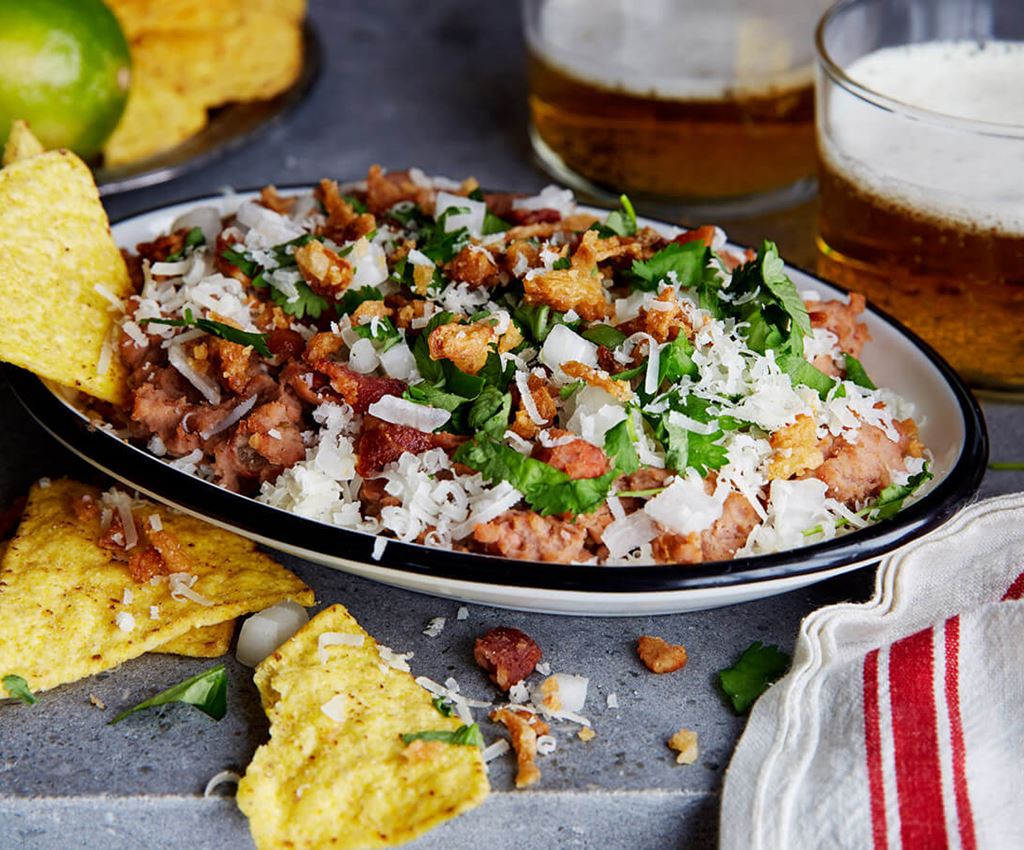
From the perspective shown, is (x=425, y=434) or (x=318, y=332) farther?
(x=318, y=332)

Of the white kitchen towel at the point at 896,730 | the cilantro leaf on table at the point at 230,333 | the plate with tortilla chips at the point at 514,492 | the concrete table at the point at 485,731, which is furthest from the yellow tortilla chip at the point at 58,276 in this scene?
the white kitchen towel at the point at 896,730

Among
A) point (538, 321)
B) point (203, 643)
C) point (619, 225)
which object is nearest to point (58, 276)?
point (203, 643)

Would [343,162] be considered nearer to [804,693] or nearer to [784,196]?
[784,196]

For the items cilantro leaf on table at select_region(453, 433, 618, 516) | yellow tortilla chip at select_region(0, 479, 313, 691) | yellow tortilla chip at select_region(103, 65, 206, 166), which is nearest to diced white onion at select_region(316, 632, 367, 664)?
yellow tortilla chip at select_region(0, 479, 313, 691)

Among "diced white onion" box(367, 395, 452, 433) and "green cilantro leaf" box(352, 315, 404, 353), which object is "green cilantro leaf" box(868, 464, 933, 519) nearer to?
"diced white onion" box(367, 395, 452, 433)

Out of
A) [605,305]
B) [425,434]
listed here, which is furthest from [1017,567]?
[425,434]

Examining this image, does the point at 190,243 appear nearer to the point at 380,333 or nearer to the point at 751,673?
the point at 380,333
